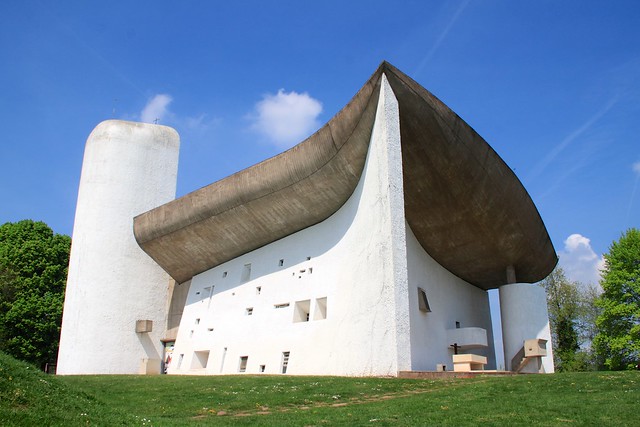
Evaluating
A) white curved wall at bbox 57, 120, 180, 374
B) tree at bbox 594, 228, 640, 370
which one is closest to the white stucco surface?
white curved wall at bbox 57, 120, 180, 374

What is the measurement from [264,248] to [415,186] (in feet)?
23.8

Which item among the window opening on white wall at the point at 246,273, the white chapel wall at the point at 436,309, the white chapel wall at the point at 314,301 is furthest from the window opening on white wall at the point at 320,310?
the window opening on white wall at the point at 246,273

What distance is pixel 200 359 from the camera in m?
25.2

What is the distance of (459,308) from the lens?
81.0 feet

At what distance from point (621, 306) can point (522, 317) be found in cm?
678

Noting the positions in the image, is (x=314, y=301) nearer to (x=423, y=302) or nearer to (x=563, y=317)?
(x=423, y=302)

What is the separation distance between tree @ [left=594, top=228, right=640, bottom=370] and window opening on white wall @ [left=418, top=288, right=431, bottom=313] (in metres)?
11.5

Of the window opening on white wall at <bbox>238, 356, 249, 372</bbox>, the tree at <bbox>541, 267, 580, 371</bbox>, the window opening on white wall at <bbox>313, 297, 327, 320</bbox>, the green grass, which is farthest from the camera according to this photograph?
the tree at <bbox>541, 267, 580, 371</bbox>

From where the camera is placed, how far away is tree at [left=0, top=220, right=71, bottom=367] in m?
28.9

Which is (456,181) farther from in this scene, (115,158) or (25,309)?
(25,309)

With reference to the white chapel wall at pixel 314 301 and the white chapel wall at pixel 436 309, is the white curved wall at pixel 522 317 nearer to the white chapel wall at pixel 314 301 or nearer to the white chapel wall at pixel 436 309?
the white chapel wall at pixel 436 309

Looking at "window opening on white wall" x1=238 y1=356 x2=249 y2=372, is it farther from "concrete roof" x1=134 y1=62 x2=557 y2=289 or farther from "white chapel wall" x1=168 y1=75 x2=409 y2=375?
"concrete roof" x1=134 y1=62 x2=557 y2=289

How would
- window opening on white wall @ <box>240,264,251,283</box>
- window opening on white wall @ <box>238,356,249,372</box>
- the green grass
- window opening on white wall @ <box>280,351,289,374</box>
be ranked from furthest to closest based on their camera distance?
window opening on white wall @ <box>240,264,251,283</box> → window opening on white wall @ <box>238,356,249,372</box> → window opening on white wall @ <box>280,351,289,374</box> → the green grass

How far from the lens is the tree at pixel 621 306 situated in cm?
2619
